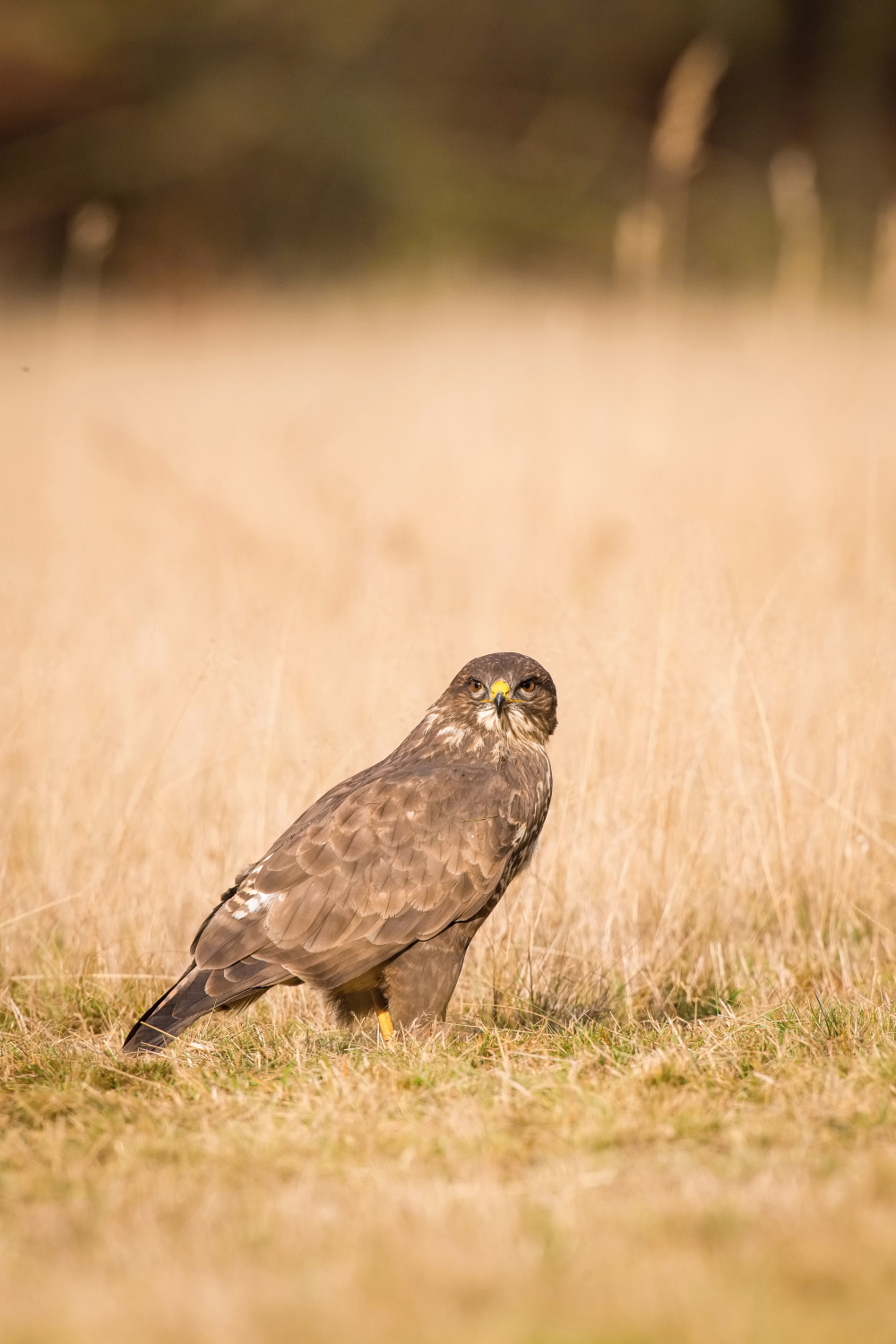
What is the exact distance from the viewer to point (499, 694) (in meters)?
4.02

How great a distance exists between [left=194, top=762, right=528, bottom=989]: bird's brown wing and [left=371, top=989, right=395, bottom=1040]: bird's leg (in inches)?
8.5

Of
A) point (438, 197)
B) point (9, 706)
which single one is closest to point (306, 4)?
point (438, 197)

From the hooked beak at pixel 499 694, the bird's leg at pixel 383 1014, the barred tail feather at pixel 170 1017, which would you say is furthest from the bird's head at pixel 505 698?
the barred tail feather at pixel 170 1017

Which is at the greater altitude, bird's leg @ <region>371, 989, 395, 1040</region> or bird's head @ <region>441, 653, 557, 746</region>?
bird's head @ <region>441, 653, 557, 746</region>

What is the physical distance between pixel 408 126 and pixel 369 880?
60.4ft

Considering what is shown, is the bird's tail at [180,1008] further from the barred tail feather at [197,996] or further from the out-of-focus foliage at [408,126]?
the out-of-focus foliage at [408,126]

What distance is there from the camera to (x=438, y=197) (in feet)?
63.6

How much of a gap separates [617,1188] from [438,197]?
18.6 m

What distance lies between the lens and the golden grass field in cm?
226

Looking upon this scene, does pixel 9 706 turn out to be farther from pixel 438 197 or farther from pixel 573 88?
pixel 573 88

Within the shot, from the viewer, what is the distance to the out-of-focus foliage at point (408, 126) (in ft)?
60.7

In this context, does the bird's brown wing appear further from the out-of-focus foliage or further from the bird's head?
the out-of-focus foliage

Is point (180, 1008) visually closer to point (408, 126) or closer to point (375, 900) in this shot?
point (375, 900)

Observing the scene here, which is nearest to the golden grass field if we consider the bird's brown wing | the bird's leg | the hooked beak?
the bird's leg
